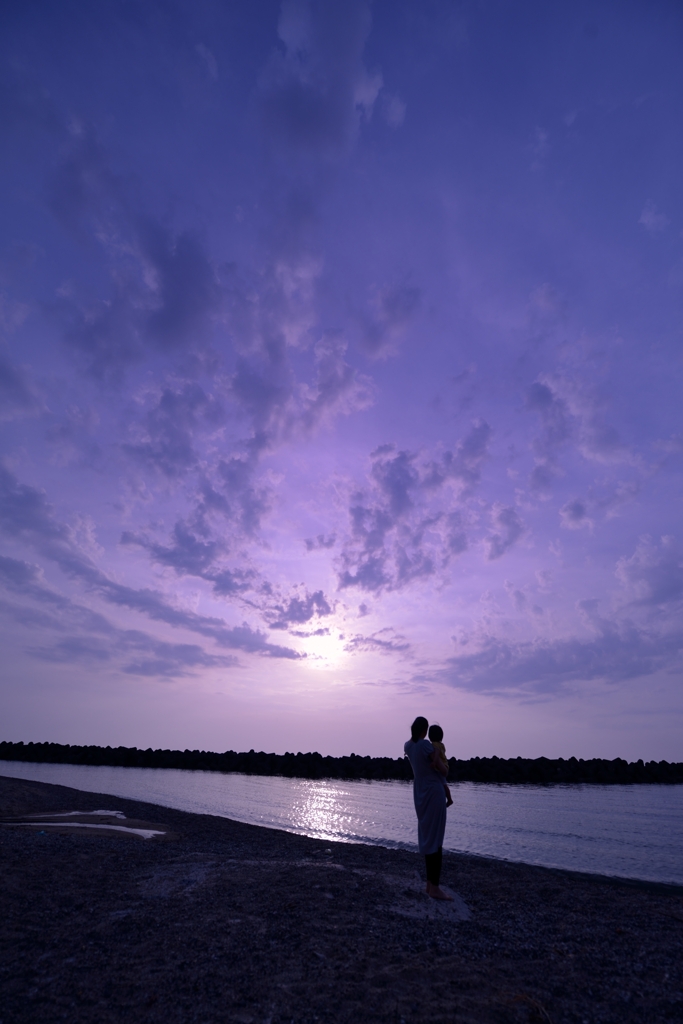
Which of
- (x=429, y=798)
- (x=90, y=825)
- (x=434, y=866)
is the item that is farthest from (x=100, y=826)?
(x=429, y=798)

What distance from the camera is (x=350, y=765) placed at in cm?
6109

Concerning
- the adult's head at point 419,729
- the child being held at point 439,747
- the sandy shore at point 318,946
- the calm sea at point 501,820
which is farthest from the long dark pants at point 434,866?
the calm sea at point 501,820

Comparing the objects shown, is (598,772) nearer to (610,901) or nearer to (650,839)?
(650,839)

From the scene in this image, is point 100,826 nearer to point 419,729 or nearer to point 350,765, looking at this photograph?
point 419,729

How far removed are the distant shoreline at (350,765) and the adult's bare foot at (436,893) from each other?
175ft

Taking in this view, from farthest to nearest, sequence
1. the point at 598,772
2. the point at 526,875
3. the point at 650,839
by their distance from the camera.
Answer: the point at 598,772 < the point at 650,839 < the point at 526,875

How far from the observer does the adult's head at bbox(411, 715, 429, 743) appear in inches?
328

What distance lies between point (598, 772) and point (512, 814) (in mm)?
39244

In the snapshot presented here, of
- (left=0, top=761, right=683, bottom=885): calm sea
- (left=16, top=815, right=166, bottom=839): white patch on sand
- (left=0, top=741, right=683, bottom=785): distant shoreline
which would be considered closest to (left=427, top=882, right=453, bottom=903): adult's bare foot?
(left=0, top=761, right=683, bottom=885): calm sea

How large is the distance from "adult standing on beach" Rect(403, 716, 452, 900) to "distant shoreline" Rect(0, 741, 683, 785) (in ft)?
176

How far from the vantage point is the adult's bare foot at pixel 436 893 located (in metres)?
8.29

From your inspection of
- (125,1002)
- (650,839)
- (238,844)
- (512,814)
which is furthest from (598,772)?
(125,1002)

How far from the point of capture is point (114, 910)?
24.7 feet

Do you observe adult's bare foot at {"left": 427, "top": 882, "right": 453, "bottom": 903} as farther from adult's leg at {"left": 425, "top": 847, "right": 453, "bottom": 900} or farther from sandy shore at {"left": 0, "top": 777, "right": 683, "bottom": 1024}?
sandy shore at {"left": 0, "top": 777, "right": 683, "bottom": 1024}
